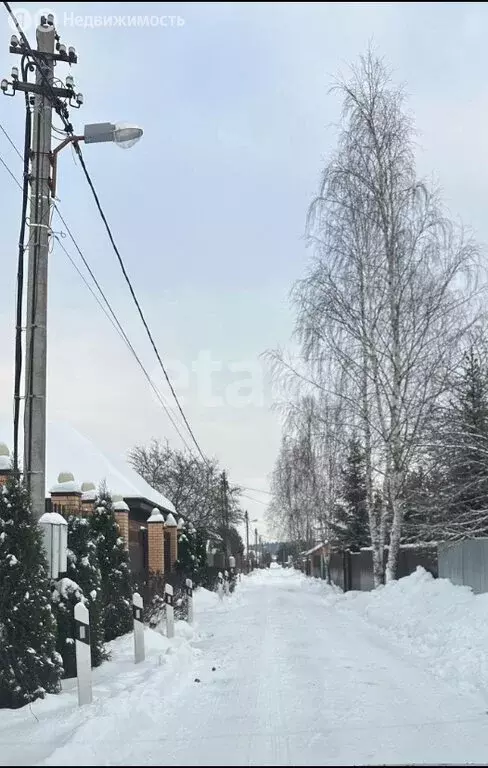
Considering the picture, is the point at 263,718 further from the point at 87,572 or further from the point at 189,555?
the point at 189,555

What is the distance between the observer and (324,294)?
64.8 ft

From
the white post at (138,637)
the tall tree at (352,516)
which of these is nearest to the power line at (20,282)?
the white post at (138,637)

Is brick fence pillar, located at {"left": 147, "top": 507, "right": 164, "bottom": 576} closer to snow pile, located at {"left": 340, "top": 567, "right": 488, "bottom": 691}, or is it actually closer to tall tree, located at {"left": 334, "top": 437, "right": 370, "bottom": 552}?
snow pile, located at {"left": 340, "top": 567, "right": 488, "bottom": 691}

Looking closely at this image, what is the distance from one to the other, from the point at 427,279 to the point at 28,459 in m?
13.5

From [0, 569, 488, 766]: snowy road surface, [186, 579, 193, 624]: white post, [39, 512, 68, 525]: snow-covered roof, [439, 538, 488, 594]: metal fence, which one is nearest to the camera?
[0, 569, 488, 766]: snowy road surface

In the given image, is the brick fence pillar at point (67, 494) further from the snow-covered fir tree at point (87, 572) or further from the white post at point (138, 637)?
the white post at point (138, 637)

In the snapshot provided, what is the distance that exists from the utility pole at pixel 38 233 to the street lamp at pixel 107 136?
0.09 metres

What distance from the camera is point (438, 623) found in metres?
12.1

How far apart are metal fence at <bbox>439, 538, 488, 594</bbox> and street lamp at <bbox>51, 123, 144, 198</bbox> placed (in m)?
9.28

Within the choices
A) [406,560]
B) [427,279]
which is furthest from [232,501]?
[427,279]

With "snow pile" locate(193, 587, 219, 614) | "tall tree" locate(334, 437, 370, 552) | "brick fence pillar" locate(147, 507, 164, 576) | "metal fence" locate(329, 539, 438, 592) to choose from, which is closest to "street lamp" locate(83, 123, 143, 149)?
"metal fence" locate(329, 539, 438, 592)

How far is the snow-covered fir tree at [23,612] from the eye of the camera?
22.5 ft

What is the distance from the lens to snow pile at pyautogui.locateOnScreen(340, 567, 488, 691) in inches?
341

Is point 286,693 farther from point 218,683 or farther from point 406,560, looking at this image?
point 406,560
